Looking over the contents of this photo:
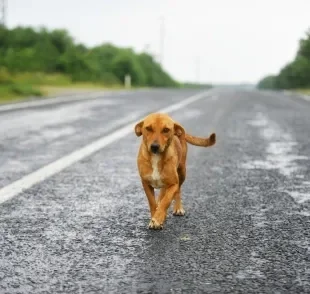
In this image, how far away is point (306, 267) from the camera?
348cm

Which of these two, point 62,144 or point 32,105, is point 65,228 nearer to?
point 62,144

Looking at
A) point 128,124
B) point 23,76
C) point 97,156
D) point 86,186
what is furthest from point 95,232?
point 23,76

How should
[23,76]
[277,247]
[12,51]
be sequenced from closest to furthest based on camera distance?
1. [277,247]
2. [23,76]
3. [12,51]

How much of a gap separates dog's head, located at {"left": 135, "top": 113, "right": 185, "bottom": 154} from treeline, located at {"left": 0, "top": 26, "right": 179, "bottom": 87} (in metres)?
39.5

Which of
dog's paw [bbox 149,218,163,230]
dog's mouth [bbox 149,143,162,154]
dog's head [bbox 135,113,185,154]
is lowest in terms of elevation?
dog's paw [bbox 149,218,163,230]

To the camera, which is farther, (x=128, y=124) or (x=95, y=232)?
(x=128, y=124)

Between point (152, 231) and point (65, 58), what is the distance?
171 ft

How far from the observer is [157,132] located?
4.35m

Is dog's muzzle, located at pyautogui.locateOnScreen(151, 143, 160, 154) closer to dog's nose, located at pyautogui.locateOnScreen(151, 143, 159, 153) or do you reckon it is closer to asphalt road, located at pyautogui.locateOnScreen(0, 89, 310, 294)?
dog's nose, located at pyautogui.locateOnScreen(151, 143, 159, 153)

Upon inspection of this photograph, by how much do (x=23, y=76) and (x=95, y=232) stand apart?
3874cm

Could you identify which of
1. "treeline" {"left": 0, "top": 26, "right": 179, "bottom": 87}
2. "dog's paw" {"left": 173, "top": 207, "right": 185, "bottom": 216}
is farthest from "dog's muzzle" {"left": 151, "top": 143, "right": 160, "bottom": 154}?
"treeline" {"left": 0, "top": 26, "right": 179, "bottom": 87}

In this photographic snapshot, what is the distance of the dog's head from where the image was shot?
168 inches

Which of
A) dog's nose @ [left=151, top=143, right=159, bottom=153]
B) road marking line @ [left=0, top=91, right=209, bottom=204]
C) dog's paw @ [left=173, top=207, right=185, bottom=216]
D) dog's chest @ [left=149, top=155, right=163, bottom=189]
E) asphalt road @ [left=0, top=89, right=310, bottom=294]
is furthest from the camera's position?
road marking line @ [left=0, top=91, right=209, bottom=204]

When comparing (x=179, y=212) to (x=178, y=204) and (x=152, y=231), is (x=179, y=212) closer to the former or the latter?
(x=178, y=204)
